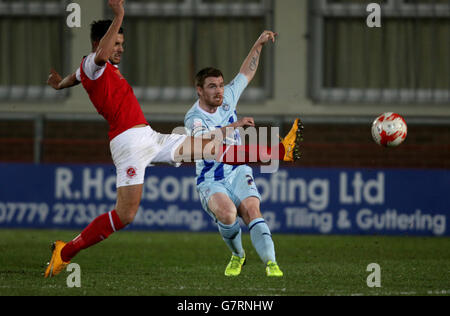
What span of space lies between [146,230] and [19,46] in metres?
4.93

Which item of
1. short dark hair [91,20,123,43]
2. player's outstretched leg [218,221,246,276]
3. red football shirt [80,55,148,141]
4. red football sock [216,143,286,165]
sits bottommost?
player's outstretched leg [218,221,246,276]

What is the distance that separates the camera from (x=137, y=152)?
7012 mm

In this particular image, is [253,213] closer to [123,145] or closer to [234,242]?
[234,242]

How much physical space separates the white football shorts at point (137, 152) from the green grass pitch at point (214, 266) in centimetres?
91

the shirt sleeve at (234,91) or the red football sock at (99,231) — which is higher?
the shirt sleeve at (234,91)

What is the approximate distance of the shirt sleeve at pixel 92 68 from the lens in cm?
694

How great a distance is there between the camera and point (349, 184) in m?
12.4

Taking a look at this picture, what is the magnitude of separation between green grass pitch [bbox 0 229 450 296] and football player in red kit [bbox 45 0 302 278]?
540mm

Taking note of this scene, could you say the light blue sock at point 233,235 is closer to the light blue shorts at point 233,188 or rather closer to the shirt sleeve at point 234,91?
the light blue shorts at point 233,188

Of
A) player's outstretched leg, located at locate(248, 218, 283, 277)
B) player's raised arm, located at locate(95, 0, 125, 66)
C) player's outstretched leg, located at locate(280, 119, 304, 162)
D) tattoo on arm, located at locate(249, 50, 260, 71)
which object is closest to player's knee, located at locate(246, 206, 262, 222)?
player's outstretched leg, located at locate(248, 218, 283, 277)

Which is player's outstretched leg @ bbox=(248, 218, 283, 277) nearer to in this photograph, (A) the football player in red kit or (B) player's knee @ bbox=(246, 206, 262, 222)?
(B) player's knee @ bbox=(246, 206, 262, 222)

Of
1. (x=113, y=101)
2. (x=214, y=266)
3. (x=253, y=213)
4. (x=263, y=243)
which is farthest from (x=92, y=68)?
(x=214, y=266)

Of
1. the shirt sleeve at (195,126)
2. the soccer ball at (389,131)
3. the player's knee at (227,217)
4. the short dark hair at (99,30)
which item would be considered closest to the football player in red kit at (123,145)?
the short dark hair at (99,30)

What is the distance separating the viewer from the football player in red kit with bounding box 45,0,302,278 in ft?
22.9
